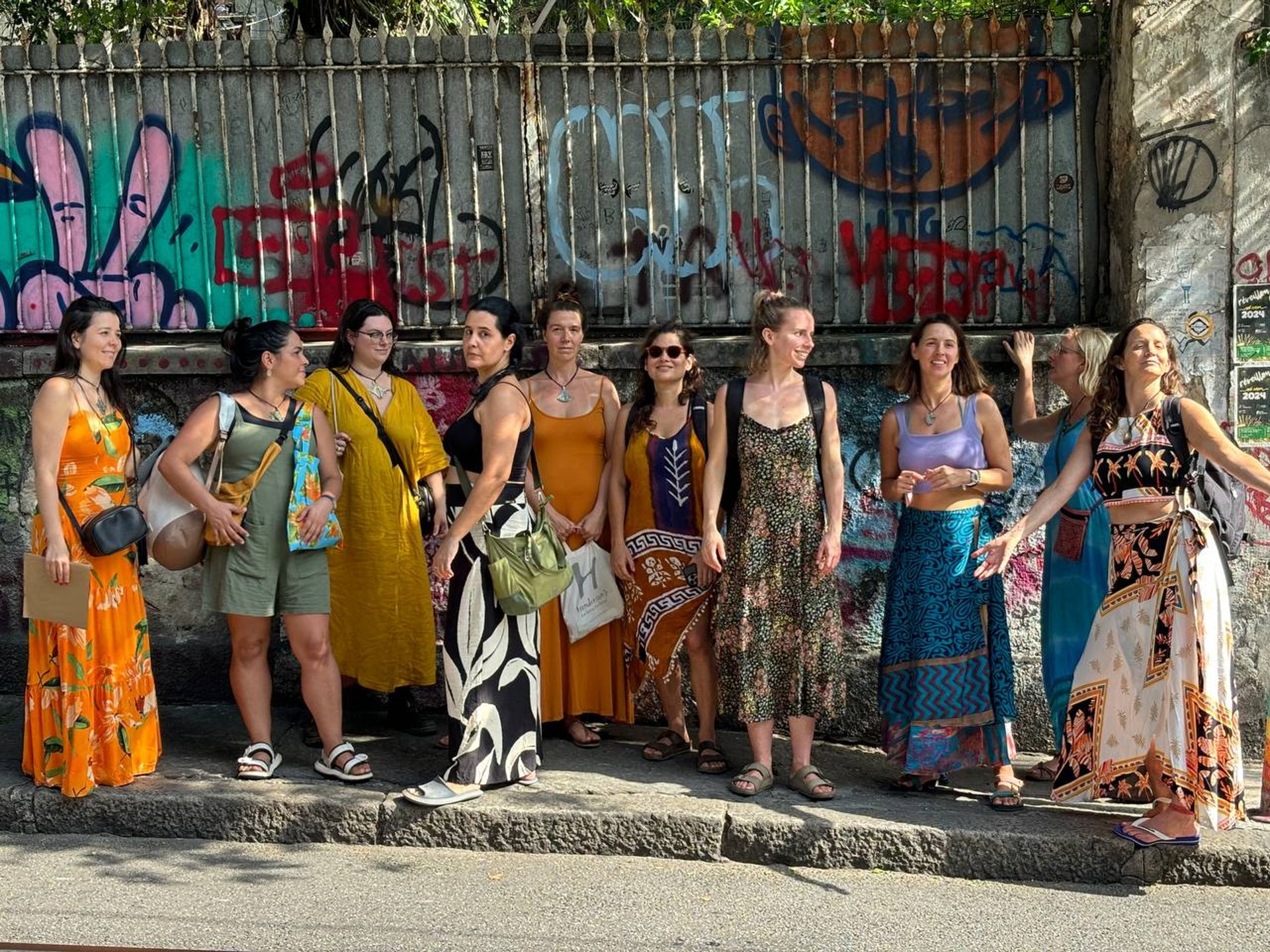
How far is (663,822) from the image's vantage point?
5.02m

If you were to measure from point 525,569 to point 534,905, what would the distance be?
48.2 inches

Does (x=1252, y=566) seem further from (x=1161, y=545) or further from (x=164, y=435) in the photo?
(x=164, y=435)

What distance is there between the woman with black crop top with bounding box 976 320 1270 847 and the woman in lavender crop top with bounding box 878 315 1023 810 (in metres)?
0.29

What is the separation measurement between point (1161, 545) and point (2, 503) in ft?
16.1

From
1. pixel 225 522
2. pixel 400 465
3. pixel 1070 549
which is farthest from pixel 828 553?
pixel 225 522

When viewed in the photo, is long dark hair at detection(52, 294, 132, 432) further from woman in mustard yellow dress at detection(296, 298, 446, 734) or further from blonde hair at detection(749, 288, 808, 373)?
blonde hair at detection(749, 288, 808, 373)

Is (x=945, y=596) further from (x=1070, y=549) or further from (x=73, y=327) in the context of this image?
(x=73, y=327)

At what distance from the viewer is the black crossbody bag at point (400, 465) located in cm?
578

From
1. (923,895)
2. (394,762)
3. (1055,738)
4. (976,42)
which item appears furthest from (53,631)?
(976,42)

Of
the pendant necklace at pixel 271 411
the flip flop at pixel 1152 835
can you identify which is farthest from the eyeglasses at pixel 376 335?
the flip flop at pixel 1152 835

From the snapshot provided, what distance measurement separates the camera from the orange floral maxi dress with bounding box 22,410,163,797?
5.27 meters

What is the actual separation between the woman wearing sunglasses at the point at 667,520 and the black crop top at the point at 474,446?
0.52 metres

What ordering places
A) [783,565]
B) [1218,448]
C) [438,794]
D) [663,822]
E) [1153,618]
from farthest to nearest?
1. [783,565]
2. [438,794]
3. [663,822]
4. [1153,618]
5. [1218,448]

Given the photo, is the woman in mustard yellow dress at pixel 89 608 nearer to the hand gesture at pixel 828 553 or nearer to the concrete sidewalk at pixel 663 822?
the concrete sidewalk at pixel 663 822
